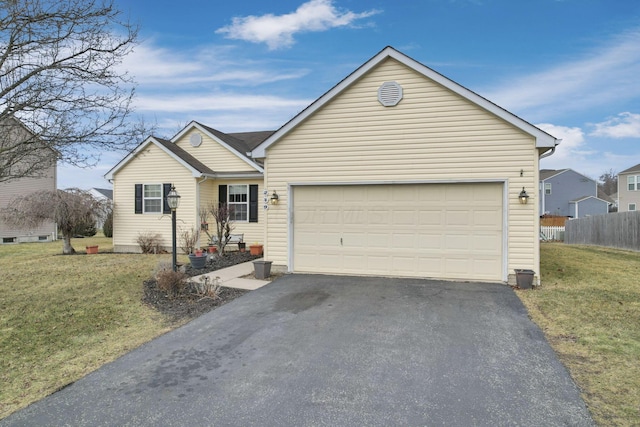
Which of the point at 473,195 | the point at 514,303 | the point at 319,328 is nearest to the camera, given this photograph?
the point at 319,328

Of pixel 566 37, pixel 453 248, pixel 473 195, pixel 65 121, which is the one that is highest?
pixel 566 37

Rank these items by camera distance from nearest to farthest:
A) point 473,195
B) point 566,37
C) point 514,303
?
point 514,303 → point 473,195 → point 566,37

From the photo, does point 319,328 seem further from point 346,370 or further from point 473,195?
point 473,195


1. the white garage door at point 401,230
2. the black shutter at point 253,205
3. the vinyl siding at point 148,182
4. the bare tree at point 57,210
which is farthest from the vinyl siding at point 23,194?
the white garage door at point 401,230

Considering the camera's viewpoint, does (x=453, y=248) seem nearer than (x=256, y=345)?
No

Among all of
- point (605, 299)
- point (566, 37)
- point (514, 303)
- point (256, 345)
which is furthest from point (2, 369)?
point (566, 37)

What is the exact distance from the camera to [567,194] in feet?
142

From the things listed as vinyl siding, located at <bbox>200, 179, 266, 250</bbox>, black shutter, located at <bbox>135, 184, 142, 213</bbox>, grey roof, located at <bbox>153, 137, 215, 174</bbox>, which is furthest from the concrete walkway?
black shutter, located at <bbox>135, 184, 142, 213</bbox>

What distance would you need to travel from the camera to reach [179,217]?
15.6m

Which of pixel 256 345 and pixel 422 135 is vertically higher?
pixel 422 135

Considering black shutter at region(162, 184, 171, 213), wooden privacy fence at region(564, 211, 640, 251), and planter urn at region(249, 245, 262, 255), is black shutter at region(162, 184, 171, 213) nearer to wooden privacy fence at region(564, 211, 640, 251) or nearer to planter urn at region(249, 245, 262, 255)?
planter urn at region(249, 245, 262, 255)

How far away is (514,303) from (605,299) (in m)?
1.97

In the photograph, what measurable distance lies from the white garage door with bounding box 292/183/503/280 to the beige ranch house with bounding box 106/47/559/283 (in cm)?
2

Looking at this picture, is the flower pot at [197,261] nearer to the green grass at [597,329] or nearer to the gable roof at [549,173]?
the green grass at [597,329]
